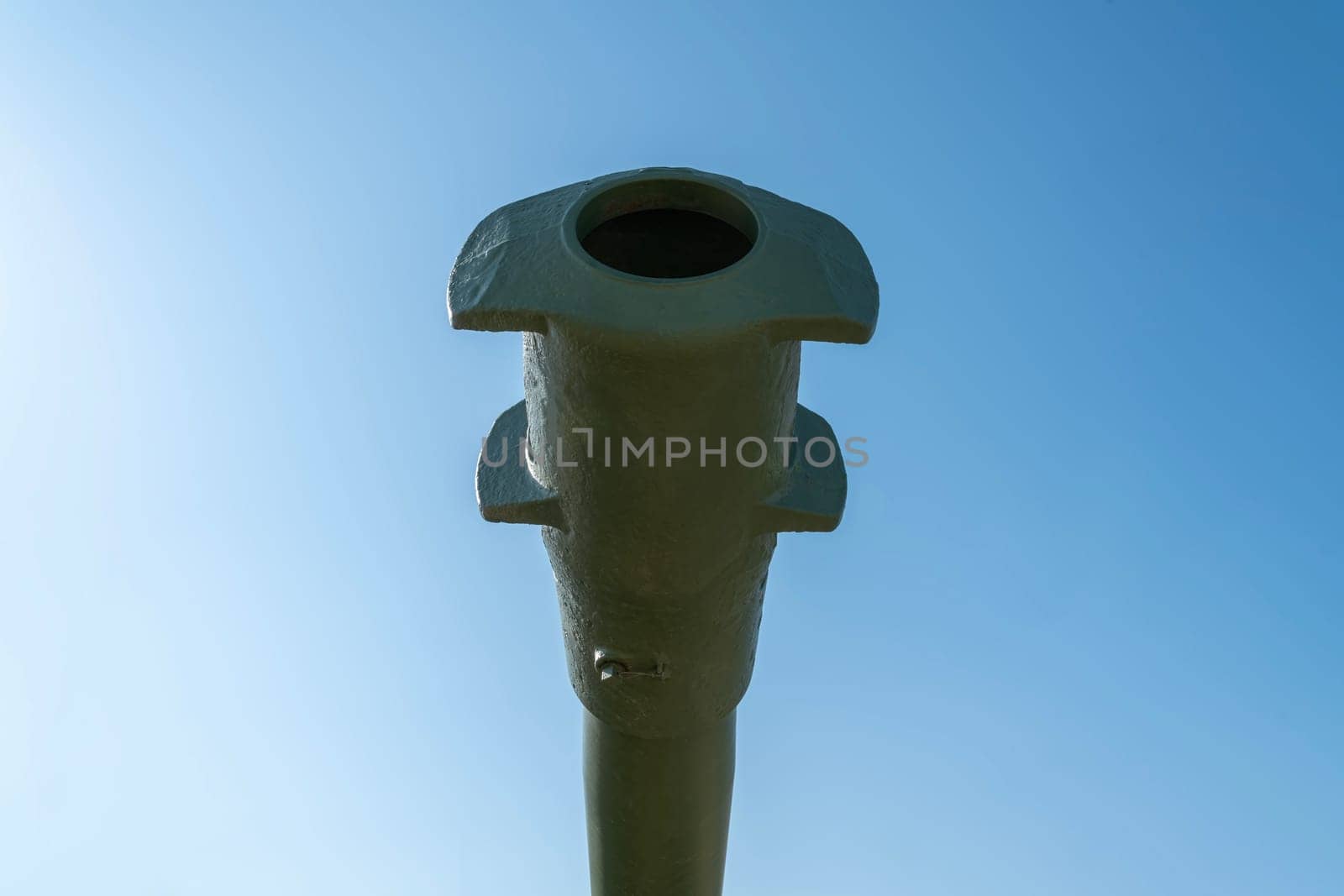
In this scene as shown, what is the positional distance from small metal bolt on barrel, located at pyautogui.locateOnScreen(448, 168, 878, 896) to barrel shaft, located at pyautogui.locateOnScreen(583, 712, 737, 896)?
1 cm

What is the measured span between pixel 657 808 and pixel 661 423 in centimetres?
163

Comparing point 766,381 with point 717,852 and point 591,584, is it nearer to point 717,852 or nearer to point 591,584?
point 591,584

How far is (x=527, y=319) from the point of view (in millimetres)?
2639

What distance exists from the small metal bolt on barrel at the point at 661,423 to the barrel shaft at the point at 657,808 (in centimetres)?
1

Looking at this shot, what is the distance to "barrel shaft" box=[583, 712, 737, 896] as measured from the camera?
3781 mm

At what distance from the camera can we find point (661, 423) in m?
2.73

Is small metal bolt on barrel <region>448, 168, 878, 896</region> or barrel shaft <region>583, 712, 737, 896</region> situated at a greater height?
small metal bolt on barrel <region>448, 168, 878, 896</region>

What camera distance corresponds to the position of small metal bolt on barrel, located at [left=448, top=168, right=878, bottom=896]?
8.64 feet

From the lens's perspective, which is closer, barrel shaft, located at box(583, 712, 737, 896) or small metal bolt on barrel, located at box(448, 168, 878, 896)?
small metal bolt on barrel, located at box(448, 168, 878, 896)

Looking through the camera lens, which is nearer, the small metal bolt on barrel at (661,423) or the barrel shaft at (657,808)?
the small metal bolt on barrel at (661,423)

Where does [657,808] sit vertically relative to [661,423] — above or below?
below

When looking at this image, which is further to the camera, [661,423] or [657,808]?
[657,808]

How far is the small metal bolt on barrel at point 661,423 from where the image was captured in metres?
2.63

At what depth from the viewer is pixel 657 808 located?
3879 millimetres
